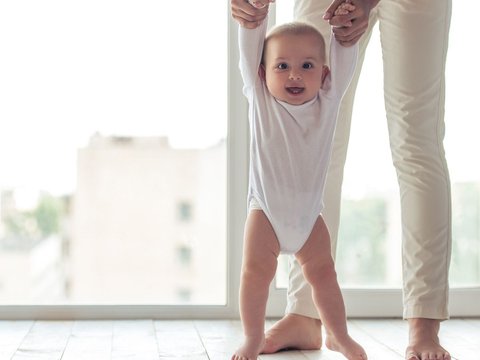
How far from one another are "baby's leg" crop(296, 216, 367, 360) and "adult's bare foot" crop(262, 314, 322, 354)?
29cm

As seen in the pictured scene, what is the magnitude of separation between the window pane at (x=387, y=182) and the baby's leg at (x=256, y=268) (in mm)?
1044

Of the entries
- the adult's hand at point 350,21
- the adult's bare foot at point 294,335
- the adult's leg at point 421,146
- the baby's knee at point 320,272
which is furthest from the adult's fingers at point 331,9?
the adult's bare foot at point 294,335

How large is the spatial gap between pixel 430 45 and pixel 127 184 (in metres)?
1.19

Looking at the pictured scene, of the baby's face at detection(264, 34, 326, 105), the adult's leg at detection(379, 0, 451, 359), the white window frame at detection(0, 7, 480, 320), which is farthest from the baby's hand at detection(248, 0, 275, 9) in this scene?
the white window frame at detection(0, 7, 480, 320)

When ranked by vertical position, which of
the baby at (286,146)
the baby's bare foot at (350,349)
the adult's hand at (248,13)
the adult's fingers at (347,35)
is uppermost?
the adult's hand at (248,13)

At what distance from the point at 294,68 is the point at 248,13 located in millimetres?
139

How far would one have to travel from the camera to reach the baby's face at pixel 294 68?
1673 millimetres

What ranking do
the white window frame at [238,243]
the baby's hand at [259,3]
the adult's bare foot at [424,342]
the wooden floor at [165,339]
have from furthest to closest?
the white window frame at [238,243] → the wooden floor at [165,339] → the adult's bare foot at [424,342] → the baby's hand at [259,3]

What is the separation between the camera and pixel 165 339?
7.36 ft

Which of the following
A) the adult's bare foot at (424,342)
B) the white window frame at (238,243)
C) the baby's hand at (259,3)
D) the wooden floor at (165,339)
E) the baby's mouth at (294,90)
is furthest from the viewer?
the white window frame at (238,243)

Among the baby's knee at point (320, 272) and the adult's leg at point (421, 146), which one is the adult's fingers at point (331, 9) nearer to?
the adult's leg at point (421, 146)

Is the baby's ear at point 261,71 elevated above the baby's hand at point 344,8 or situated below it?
below

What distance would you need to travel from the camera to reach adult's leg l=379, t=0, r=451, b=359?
6.42 feet

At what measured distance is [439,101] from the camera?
6.57 ft
